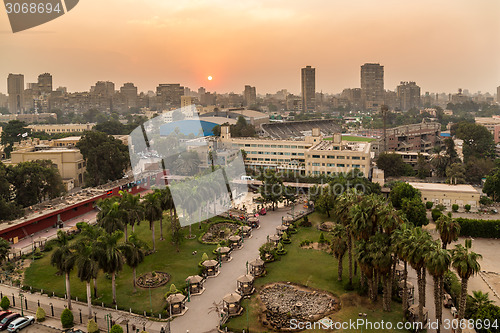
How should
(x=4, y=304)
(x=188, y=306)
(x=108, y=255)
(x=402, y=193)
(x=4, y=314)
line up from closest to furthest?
(x=108, y=255) < (x=4, y=314) < (x=4, y=304) < (x=188, y=306) < (x=402, y=193)

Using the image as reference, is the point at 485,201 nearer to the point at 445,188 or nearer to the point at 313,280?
the point at 445,188

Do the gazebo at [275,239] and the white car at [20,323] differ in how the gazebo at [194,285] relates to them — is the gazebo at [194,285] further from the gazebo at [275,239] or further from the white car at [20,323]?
the gazebo at [275,239]

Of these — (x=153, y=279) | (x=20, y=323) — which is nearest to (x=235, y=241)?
(x=153, y=279)

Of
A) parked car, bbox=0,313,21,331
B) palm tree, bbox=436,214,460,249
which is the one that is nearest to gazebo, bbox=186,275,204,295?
parked car, bbox=0,313,21,331

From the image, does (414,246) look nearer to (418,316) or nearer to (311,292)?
(418,316)

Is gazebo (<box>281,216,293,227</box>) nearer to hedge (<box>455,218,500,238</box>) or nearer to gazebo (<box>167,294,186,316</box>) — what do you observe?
hedge (<box>455,218,500,238</box>)

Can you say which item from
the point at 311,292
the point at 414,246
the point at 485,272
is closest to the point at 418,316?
the point at 414,246
